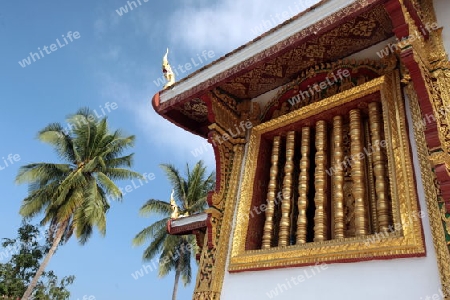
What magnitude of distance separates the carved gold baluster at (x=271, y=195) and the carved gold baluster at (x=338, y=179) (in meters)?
0.77

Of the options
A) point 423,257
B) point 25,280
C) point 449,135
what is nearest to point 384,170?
point 449,135

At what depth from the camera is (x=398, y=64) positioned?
399cm

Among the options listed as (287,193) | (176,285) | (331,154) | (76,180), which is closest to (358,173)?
(331,154)

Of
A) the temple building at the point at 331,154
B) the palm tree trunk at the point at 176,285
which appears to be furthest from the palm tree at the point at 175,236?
the temple building at the point at 331,154

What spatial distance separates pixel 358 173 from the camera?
383 cm

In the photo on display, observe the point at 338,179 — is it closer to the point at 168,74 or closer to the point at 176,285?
the point at 168,74

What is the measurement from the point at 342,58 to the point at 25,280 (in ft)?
58.1

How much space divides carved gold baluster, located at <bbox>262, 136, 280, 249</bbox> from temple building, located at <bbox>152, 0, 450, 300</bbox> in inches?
0.6

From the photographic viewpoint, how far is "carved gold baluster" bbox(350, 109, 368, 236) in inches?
142

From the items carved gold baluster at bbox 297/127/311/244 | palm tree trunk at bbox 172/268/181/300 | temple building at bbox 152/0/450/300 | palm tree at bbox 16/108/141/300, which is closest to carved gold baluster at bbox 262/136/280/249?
temple building at bbox 152/0/450/300

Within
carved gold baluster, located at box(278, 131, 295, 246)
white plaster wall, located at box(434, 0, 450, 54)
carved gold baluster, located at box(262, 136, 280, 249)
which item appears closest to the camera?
white plaster wall, located at box(434, 0, 450, 54)

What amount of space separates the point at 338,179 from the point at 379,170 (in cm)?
46

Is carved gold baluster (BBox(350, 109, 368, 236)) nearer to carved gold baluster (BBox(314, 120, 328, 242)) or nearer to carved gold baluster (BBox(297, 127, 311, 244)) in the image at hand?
carved gold baluster (BBox(314, 120, 328, 242))

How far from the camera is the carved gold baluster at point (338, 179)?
3781 millimetres
